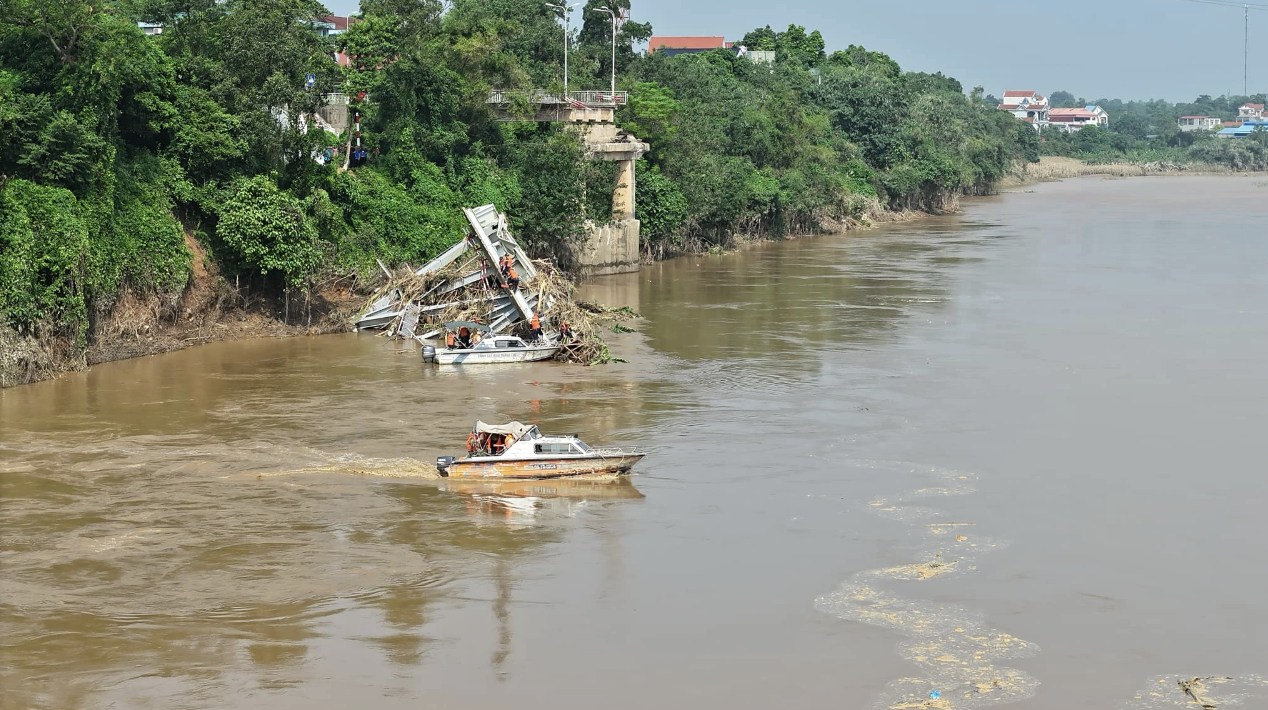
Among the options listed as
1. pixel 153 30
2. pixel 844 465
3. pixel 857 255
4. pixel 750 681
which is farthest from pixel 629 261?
pixel 750 681

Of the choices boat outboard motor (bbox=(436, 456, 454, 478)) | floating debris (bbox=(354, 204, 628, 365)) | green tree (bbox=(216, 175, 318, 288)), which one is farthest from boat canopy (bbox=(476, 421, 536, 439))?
green tree (bbox=(216, 175, 318, 288))

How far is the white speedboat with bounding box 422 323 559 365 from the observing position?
3969cm

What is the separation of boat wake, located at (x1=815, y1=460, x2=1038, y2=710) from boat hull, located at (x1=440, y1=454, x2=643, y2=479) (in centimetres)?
536

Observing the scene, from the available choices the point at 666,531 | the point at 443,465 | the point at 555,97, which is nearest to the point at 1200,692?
the point at 666,531

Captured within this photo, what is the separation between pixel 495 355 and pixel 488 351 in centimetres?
26

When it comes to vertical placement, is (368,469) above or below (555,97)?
below

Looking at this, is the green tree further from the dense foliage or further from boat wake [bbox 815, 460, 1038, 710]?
boat wake [bbox 815, 460, 1038, 710]

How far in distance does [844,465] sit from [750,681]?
1156 centimetres

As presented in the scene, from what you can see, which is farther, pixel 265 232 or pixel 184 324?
pixel 265 232

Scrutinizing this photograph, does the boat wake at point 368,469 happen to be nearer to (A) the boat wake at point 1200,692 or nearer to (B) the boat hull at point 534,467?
(B) the boat hull at point 534,467

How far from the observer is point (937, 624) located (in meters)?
21.0

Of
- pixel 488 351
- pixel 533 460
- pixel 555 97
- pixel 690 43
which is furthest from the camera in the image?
pixel 690 43

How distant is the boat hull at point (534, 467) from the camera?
90.7 ft

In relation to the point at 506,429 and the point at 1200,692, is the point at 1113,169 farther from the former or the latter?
the point at 1200,692
